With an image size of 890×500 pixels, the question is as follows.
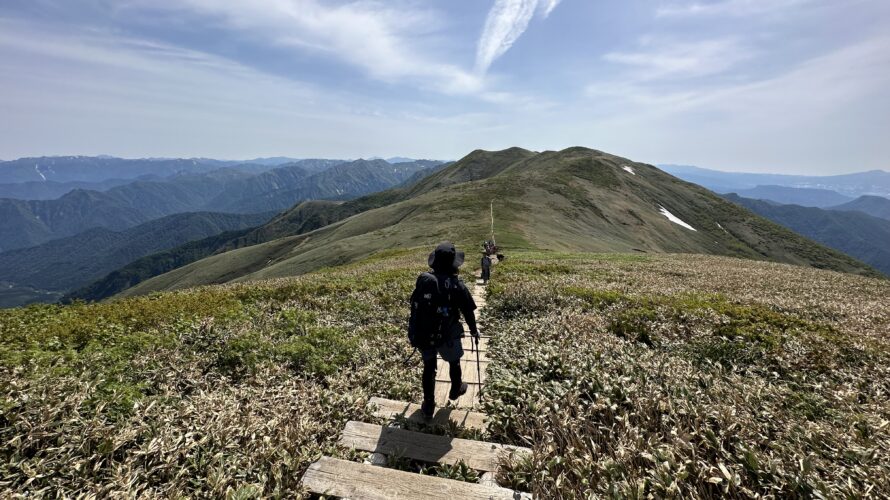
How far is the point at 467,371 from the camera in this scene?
1195cm

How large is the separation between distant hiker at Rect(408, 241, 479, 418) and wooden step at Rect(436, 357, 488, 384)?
189 cm

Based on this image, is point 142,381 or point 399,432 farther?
point 142,381

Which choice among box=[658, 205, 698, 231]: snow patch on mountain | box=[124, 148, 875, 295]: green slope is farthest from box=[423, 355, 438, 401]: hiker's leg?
box=[658, 205, 698, 231]: snow patch on mountain

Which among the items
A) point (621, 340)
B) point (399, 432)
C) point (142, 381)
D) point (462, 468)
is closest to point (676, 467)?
point (462, 468)

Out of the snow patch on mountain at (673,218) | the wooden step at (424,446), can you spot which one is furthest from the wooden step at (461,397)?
the snow patch on mountain at (673,218)

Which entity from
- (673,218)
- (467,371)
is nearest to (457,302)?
(467,371)

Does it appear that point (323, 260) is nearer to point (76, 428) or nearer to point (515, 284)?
point (515, 284)

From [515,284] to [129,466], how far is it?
59.1ft

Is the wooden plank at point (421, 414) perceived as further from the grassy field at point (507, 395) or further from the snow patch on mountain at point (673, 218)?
the snow patch on mountain at point (673, 218)

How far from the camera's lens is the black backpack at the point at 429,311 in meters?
8.81

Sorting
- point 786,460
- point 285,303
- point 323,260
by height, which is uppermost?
point 786,460

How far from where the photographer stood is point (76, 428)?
22.2 feet

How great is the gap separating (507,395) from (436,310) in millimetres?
3010

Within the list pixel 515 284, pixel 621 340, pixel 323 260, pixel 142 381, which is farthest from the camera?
pixel 323 260
